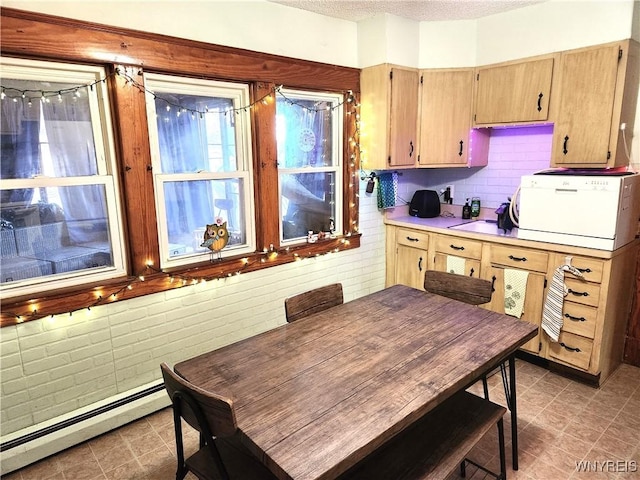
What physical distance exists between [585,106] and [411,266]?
5.94 ft

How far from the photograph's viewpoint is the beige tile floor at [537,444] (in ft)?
7.11

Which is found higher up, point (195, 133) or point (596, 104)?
point (596, 104)

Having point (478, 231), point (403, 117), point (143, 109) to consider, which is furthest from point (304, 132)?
point (478, 231)

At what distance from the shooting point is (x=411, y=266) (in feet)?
12.5

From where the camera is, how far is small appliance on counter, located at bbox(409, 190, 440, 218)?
13.1ft

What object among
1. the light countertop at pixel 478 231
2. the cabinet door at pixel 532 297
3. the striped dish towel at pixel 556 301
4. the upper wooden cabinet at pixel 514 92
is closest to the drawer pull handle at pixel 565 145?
the upper wooden cabinet at pixel 514 92

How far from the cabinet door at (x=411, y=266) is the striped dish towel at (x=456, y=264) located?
245 millimetres

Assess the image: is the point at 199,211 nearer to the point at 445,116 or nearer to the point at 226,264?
the point at 226,264

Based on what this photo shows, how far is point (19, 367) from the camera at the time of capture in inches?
85.8

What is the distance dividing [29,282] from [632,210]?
12.3ft

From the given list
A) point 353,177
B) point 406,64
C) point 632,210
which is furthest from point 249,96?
point 632,210

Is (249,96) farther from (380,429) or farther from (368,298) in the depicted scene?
(380,429)

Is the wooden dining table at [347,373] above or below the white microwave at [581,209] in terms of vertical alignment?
below

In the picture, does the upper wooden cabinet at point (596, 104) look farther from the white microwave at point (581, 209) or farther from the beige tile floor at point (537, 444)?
the beige tile floor at point (537, 444)
